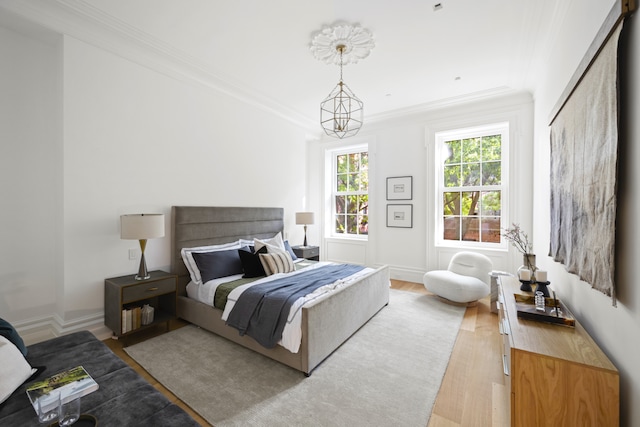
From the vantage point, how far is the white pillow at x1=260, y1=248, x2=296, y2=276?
3.25 meters

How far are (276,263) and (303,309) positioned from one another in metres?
1.21

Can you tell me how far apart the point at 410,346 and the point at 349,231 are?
322 cm

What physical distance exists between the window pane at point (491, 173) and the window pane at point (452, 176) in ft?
1.21

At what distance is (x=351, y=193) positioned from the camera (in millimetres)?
5648

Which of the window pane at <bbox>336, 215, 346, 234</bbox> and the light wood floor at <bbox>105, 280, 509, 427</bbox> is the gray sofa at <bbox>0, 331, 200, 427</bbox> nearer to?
the light wood floor at <bbox>105, 280, 509, 427</bbox>

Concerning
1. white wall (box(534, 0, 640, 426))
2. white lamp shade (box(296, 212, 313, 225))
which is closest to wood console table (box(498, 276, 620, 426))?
white wall (box(534, 0, 640, 426))

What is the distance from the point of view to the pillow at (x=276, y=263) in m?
3.25

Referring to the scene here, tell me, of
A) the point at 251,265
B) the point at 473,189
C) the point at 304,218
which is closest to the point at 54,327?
the point at 251,265

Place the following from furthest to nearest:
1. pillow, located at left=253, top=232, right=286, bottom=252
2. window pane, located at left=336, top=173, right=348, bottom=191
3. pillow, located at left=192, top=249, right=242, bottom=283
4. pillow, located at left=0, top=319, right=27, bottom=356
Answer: window pane, located at left=336, top=173, right=348, bottom=191
pillow, located at left=253, top=232, right=286, bottom=252
pillow, located at left=192, top=249, right=242, bottom=283
pillow, located at left=0, top=319, right=27, bottom=356

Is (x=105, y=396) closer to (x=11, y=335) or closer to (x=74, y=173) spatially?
(x=11, y=335)

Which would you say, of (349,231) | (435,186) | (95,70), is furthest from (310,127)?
(95,70)

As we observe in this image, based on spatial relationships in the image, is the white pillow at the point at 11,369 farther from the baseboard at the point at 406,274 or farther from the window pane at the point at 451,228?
the window pane at the point at 451,228

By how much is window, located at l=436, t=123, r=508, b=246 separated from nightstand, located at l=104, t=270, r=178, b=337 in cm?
402

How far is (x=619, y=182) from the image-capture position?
3.98 feet
